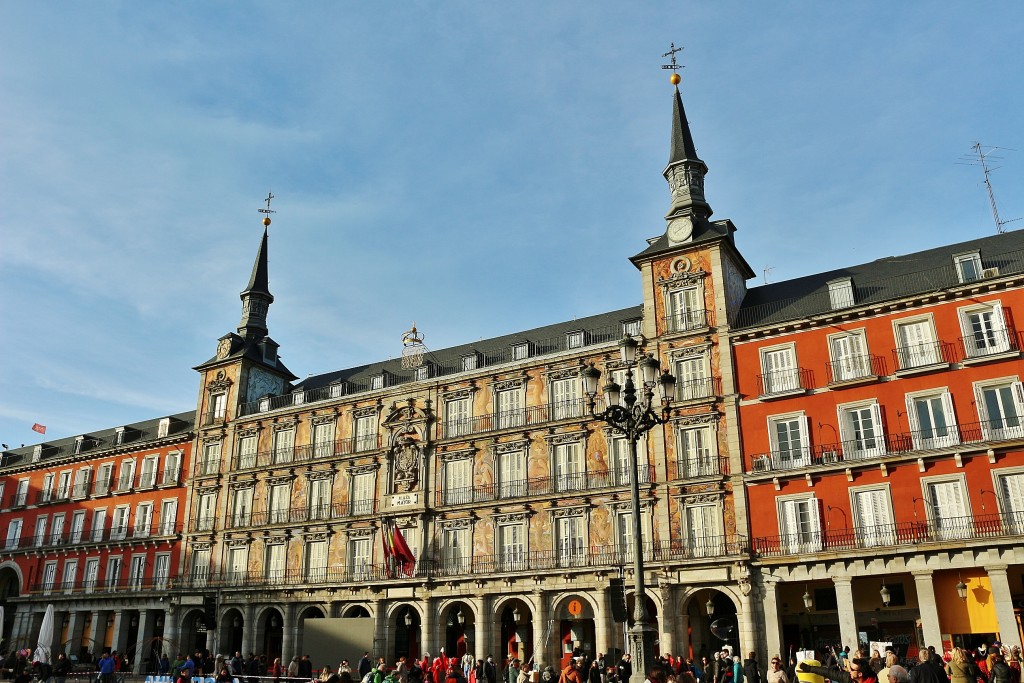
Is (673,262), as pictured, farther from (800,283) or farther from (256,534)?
(256,534)

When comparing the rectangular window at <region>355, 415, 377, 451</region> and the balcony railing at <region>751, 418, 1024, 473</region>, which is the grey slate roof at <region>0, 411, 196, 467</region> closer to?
the rectangular window at <region>355, 415, 377, 451</region>

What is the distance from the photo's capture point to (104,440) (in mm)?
58562

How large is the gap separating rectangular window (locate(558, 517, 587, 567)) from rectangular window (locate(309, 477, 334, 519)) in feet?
45.4

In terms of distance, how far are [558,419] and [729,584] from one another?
10.9 metres

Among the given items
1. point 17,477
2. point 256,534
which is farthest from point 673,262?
point 17,477

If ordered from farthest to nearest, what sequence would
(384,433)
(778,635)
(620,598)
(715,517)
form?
1. (384,433)
2. (715,517)
3. (778,635)
4. (620,598)

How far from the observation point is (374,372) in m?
49.7

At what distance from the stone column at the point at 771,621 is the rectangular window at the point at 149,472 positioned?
124 ft

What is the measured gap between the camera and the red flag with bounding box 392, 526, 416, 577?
4059 centimetres

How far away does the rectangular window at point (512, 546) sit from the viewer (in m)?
38.1

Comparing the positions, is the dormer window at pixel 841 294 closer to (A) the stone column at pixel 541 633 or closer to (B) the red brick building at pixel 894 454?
(B) the red brick building at pixel 894 454

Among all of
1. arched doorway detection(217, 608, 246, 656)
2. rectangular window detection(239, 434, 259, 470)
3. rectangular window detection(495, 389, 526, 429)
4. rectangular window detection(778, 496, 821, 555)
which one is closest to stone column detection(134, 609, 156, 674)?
arched doorway detection(217, 608, 246, 656)

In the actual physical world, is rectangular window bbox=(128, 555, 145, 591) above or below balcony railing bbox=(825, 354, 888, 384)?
below

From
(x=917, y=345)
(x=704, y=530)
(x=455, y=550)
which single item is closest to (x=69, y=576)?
(x=455, y=550)
